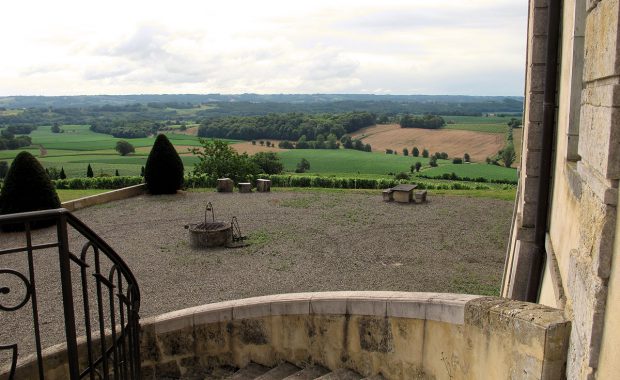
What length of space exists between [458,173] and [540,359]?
42.8 metres

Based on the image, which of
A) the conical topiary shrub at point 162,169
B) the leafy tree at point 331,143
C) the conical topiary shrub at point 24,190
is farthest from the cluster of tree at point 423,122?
the conical topiary shrub at point 24,190

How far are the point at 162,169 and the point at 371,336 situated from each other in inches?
659

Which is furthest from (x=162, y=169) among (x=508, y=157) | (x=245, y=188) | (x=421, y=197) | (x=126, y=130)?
(x=126, y=130)

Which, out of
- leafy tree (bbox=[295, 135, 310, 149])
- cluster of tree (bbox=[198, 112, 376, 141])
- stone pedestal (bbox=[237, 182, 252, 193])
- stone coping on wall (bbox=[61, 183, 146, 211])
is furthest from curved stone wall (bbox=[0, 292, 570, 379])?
cluster of tree (bbox=[198, 112, 376, 141])

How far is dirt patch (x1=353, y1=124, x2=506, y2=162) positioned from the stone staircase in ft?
176

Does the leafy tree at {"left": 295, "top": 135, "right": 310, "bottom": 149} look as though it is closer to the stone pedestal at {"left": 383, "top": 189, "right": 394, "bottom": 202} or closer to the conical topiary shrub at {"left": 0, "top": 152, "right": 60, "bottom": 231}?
the stone pedestal at {"left": 383, "top": 189, "right": 394, "bottom": 202}

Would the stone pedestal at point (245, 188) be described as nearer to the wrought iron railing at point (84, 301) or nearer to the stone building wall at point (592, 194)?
the wrought iron railing at point (84, 301)

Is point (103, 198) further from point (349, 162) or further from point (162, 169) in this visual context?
point (349, 162)

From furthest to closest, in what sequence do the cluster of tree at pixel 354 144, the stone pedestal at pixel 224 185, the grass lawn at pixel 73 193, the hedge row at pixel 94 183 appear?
the cluster of tree at pixel 354 144
the hedge row at pixel 94 183
the stone pedestal at pixel 224 185
the grass lawn at pixel 73 193

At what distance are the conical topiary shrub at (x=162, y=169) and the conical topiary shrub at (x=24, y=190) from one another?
16.3 feet

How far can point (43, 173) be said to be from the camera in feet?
50.8

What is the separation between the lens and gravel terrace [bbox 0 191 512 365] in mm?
10070

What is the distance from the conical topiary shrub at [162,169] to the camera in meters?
19.9

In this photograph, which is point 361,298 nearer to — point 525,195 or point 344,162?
point 525,195
